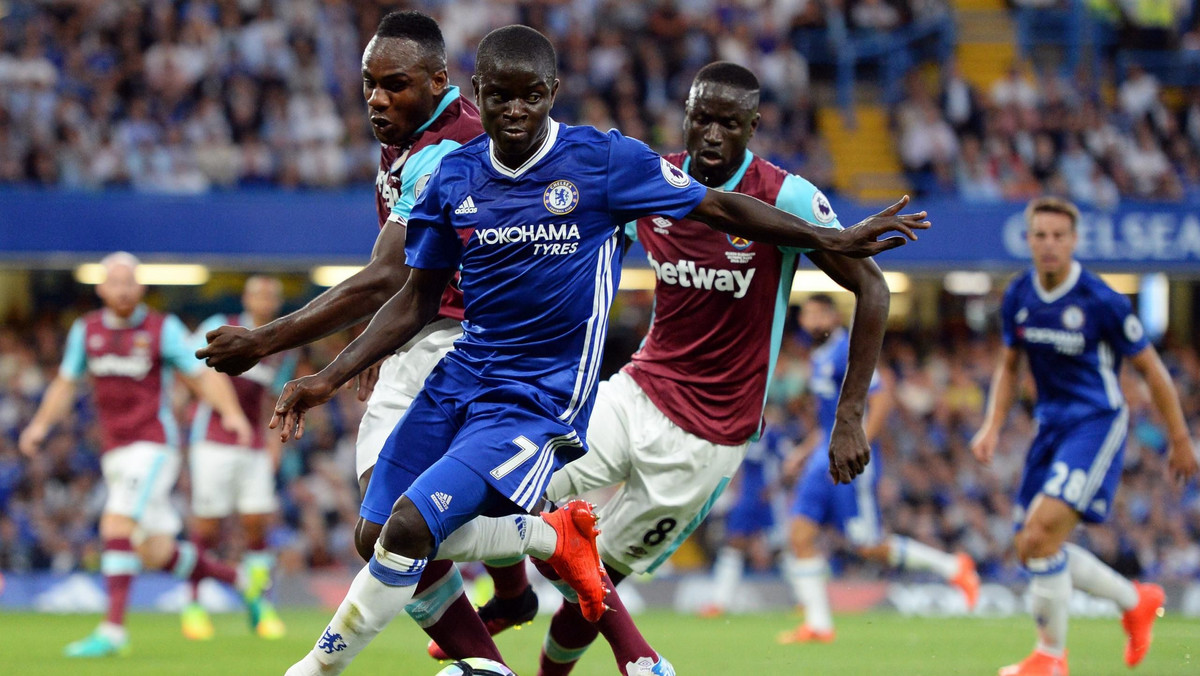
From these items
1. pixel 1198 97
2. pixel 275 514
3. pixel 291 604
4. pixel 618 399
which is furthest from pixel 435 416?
pixel 1198 97

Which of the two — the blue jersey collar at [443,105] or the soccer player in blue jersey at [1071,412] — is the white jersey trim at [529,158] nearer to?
the blue jersey collar at [443,105]

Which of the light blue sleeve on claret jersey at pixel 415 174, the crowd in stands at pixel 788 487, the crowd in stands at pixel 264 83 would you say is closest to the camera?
the light blue sleeve on claret jersey at pixel 415 174

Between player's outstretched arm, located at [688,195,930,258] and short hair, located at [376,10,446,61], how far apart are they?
1.35 m

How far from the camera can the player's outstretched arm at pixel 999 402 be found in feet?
28.0

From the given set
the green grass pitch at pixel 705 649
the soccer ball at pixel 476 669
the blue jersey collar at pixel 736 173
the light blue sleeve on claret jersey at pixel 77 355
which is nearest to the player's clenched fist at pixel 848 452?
the blue jersey collar at pixel 736 173

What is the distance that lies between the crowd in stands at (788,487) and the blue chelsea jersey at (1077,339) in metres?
8.25

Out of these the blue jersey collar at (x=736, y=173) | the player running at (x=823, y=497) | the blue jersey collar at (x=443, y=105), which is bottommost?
the player running at (x=823, y=497)

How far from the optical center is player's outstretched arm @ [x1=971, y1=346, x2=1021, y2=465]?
8539 mm

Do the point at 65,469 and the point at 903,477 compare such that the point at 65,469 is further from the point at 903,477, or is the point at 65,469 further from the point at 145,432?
the point at 903,477

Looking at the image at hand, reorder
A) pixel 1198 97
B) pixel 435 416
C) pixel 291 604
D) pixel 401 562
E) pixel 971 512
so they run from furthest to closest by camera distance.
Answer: pixel 1198 97, pixel 971 512, pixel 291 604, pixel 435 416, pixel 401 562

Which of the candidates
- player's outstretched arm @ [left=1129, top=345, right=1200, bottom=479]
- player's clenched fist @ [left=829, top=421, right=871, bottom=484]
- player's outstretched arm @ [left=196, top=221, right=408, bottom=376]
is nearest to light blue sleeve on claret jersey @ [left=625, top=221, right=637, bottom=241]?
player's outstretched arm @ [left=196, top=221, right=408, bottom=376]

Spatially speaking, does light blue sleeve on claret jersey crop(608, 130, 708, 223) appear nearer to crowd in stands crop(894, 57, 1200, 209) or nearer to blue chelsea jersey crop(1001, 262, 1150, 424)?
blue chelsea jersey crop(1001, 262, 1150, 424)

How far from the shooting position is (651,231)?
20.4 feet

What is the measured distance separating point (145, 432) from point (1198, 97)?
1720 centimetres
